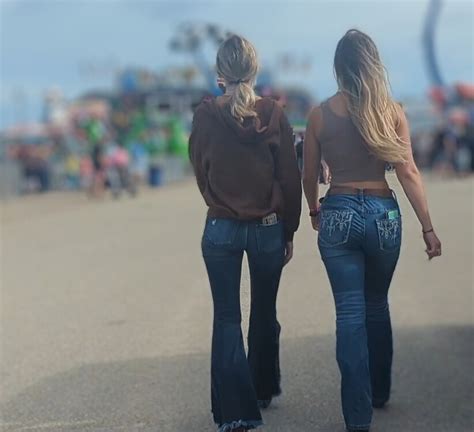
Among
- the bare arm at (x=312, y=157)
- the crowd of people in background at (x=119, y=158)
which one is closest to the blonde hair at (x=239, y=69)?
the bare arm at (x=312, y=157)

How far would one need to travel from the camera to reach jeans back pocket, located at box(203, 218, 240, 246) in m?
4.07

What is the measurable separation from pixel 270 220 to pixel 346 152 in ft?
1.56

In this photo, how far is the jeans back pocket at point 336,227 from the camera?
13.3 feet

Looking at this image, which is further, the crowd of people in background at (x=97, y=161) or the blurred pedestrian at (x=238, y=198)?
the crowd of people in background at (x=97, y=161)

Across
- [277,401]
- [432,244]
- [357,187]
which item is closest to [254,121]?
[357,187]

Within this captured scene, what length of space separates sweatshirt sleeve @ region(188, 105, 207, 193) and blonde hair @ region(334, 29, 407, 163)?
676mm

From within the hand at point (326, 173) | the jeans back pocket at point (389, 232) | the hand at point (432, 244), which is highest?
the hand at point (326, 173)

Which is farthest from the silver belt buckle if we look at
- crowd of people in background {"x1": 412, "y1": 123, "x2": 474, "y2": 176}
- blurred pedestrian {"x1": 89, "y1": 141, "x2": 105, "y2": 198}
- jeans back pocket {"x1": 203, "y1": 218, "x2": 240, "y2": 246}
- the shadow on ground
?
crowd of people in background {"x1": 412, "y1": 123, "x2": 474, "y2": 176}

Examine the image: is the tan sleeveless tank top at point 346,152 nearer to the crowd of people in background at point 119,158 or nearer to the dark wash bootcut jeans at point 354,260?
the dark wash bootcut jeans at point 354,260

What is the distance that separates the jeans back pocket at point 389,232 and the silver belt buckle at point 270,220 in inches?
18.6

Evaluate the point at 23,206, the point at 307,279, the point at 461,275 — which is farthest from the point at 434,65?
the point at 307,279

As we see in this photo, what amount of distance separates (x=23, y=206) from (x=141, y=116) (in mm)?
30310

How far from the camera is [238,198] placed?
159 inches

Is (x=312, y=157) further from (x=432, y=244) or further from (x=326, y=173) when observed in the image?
(x=432, y=244)
